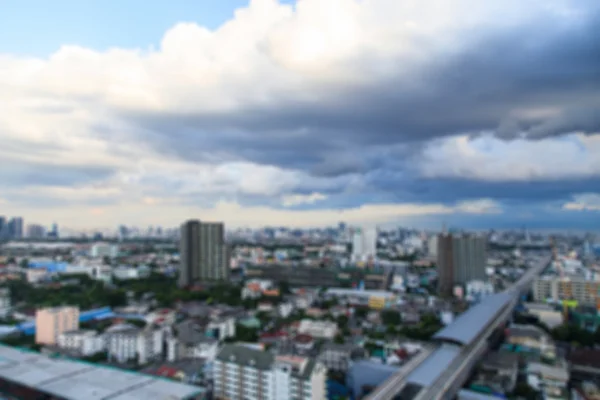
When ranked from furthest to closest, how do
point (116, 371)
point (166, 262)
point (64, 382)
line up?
point (166, 262) < point (116, 371) < point (64, 382)

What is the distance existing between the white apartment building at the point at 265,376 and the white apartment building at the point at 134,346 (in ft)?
11.3

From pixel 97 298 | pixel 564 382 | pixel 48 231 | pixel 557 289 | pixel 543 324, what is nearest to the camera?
pixel 564 382

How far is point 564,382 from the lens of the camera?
320 inches

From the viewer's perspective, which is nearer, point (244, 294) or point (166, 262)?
point (244, 294)

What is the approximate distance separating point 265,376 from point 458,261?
685 inches

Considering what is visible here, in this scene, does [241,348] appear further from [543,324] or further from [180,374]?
[543,324]

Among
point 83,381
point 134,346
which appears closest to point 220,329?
point 134,346

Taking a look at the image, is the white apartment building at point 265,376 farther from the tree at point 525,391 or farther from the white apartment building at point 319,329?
the white apartment building at point 319,329

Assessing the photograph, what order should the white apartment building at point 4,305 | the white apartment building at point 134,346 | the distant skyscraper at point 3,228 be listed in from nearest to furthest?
the white apartment building at point 134,346, the white apartment building at point 4,305, the distant skyscraper at point 3,228

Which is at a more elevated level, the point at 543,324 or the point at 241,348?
the point at 241,348

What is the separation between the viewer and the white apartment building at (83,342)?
10.9 meters

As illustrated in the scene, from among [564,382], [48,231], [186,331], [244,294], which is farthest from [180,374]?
[48,231]

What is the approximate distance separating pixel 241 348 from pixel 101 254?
32.7 metres

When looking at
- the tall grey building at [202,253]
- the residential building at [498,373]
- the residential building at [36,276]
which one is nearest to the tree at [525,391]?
the residential building at [498,373]
